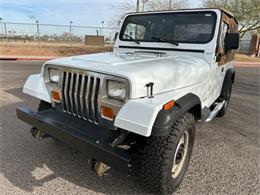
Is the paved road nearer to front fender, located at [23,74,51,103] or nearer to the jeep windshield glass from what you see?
front fender, located at [23,74,51,103]

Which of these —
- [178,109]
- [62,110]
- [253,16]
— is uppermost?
[253,16]

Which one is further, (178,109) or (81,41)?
(81,41)

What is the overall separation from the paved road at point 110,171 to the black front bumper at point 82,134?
61cm

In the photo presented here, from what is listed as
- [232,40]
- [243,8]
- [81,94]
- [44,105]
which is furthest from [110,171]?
[243,8]

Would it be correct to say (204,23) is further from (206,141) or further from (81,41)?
(81,41)

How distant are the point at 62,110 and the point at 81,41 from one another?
22.4 m

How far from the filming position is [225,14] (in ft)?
11.9

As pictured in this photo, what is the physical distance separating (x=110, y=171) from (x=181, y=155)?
2.83 feet

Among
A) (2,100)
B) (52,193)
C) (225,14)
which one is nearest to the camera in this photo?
(52,193)

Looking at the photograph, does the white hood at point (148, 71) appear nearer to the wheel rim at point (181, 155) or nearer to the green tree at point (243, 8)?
the wheel rim at point (181, 155)

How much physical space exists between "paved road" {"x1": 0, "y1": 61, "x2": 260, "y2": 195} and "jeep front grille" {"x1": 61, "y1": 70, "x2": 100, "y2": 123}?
76 centimetres

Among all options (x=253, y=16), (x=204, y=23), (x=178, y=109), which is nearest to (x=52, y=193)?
(x=178, y=109)

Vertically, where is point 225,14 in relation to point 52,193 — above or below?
above

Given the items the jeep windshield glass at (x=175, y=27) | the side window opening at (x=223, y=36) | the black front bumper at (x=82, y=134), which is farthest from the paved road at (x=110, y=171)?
the jeep windshield glass at (x=175, y=27)
